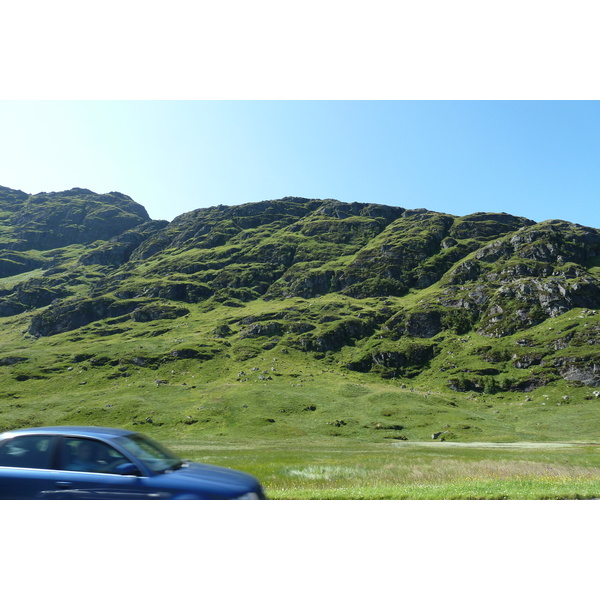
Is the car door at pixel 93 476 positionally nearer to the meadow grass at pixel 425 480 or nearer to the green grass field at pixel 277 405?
the meadow grass at pixel 425 480

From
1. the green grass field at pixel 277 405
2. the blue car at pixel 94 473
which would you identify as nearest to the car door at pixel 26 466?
the blue car at pixel 94 473

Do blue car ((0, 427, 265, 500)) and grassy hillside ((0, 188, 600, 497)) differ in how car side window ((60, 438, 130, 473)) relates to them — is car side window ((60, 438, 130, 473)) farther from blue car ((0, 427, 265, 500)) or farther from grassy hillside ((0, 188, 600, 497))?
grassy hillside ((0, 188, 600, 497))

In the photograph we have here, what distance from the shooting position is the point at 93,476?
8344 millimetres

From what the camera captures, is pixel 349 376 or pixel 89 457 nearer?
pixel 89 457

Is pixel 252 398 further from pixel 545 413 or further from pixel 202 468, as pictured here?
pixel 202 468

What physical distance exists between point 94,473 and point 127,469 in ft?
2.32

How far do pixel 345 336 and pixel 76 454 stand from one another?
170867mm

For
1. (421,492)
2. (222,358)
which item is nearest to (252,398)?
(222,358)

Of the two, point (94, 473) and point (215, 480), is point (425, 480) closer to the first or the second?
point (215, 480)

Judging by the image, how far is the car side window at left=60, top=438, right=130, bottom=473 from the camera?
8.48 metres

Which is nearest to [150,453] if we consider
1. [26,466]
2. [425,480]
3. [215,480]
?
[215,480]

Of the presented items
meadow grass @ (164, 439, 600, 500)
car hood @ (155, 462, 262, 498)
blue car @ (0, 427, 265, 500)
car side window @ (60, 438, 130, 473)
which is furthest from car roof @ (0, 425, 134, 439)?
meadow grass @ (164, 439, 600, 500)

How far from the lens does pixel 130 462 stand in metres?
8.52

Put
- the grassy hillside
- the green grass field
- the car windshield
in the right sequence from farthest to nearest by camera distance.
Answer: the grassy hillside < the green grass field < the car windshield
